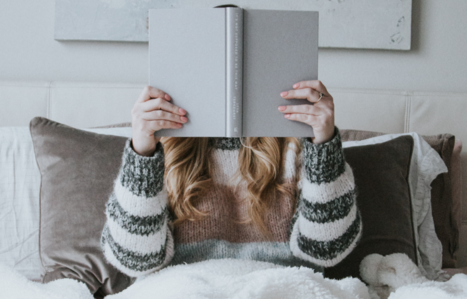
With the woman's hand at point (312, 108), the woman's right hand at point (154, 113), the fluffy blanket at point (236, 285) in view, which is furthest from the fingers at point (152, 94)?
the fluffy blanket at point (236, 285)

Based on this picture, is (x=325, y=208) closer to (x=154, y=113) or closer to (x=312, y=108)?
(x=312, y=108)

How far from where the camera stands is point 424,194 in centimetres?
111

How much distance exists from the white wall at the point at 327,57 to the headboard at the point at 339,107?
0.36 feet

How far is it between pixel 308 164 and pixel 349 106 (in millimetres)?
647

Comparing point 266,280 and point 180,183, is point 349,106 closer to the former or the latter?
point 180,183

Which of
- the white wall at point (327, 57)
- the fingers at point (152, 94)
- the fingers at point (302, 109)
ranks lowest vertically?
the fingers at point (302, 109)

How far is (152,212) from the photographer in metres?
0.80

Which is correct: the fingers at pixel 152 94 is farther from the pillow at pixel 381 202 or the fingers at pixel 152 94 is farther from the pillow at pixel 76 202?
the pillow at pixel 381 202

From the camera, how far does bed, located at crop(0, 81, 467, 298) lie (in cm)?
131

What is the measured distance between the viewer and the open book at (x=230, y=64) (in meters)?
0.70

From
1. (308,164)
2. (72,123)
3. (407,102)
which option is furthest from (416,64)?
(72,123)

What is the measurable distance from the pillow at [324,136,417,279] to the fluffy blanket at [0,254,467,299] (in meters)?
0.13

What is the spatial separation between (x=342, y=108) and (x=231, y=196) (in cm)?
66

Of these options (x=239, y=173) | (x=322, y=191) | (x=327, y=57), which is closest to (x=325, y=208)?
(x=322, y=191)
